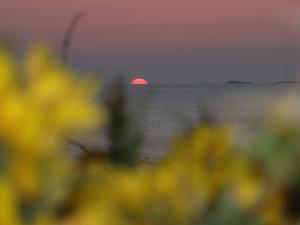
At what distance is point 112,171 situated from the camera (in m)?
0.25

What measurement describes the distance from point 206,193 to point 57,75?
86 mm

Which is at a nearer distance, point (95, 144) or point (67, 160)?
point (67, 160)

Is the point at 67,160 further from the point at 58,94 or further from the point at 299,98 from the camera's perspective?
the point at 299,98

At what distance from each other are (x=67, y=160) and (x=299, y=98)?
0.15 metres

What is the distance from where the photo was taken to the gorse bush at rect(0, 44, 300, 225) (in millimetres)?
195

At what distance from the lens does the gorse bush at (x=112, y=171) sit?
7.7 inches

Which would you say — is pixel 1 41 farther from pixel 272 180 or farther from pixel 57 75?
pixel 272 180

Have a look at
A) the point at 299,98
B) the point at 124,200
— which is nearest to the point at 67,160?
the point at 124,200

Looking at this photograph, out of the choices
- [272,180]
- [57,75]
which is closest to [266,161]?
[272,180]

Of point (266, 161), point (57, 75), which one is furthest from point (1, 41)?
point (266, 161)

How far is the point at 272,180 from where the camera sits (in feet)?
0.85

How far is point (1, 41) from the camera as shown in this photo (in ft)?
0.70

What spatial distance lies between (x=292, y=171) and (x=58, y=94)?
0.12 metres

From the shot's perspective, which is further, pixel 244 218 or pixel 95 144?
pixel 95 144
